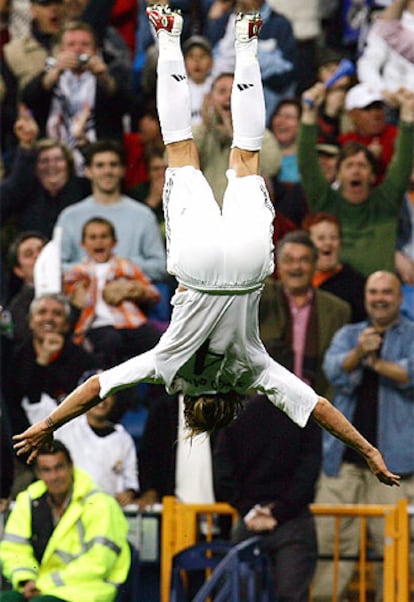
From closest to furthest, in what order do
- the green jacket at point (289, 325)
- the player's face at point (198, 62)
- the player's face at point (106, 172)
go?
the green jacket at point (289, 325)
the player's face at point (106, 172)
the player's face at point (198, 62)

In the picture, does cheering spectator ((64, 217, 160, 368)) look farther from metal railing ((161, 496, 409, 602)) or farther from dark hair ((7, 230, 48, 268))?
metal railing ((161, 496, 409, 602))

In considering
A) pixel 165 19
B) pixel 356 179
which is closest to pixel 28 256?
pixel 356 179

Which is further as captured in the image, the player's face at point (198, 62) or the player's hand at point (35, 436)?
the player's face at point (198, 62)

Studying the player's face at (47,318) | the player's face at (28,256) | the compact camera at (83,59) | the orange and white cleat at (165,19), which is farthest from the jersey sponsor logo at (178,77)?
the compact camera at (83,59)

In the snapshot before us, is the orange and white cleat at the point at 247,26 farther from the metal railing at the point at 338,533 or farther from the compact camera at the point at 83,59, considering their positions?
the compact camera at the point at 83,59

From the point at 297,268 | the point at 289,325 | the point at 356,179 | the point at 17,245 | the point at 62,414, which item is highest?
the point at 356,179

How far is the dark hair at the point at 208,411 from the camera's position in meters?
7.14

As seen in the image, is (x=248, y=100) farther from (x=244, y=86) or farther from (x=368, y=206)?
(x=368, y=206)

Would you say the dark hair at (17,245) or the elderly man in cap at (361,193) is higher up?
the elderly man in cap at (361,193)

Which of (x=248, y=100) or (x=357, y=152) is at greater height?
(x=357, y=152)

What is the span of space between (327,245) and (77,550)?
2.93 meters

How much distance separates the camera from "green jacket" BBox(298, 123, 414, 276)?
426 inches

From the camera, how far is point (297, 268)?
10.5 meters

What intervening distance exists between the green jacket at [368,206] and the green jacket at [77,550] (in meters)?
2.73
